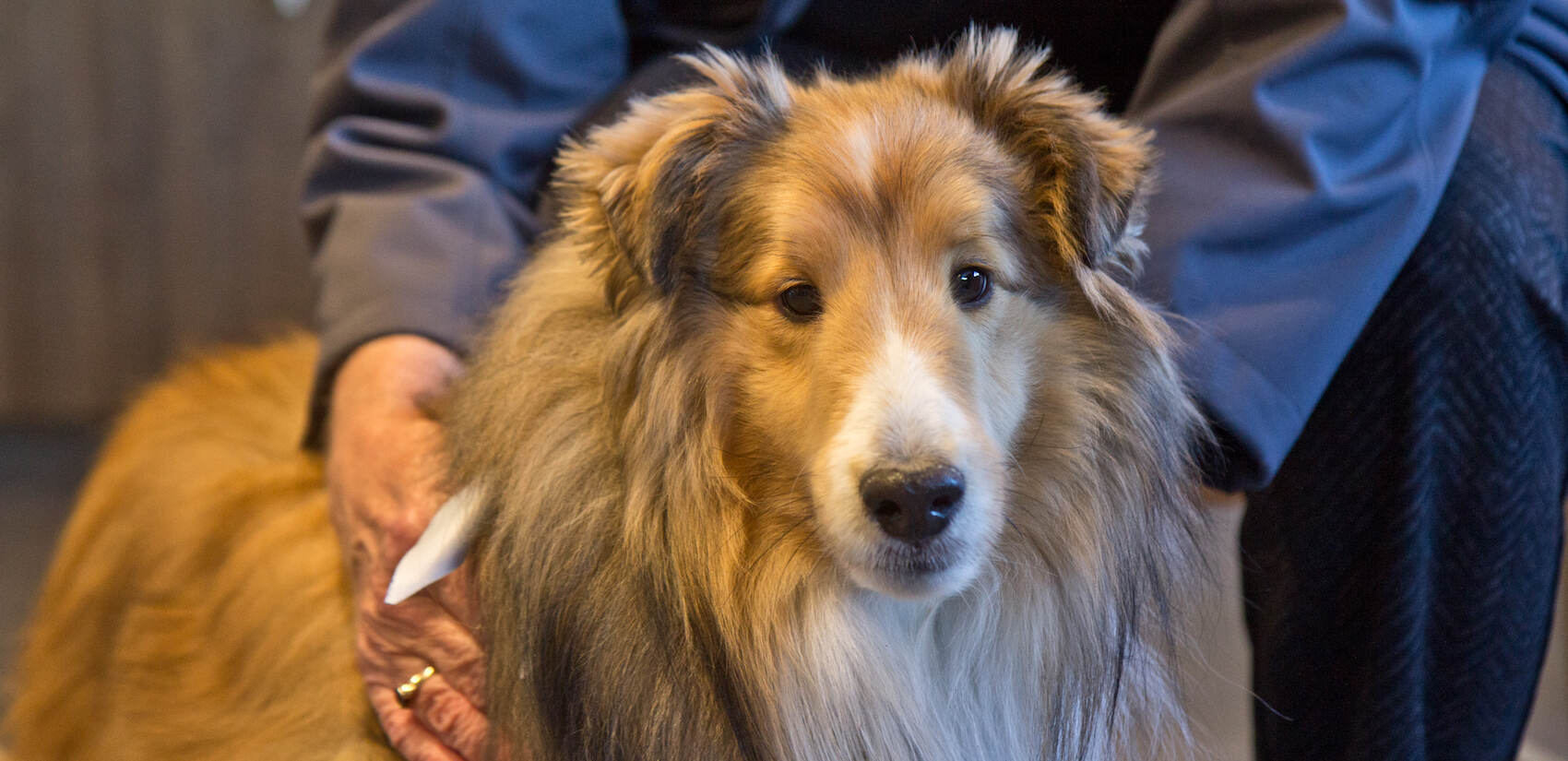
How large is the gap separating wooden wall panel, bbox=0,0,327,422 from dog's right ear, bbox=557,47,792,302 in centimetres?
257

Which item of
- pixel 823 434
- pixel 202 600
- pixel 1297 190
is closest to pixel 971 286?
pixel 823 434

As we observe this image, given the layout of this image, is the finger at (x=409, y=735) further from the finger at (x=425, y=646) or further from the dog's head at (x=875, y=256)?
the dog's head at (x=875, y=256)

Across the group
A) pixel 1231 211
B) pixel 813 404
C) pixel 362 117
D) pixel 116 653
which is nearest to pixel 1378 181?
pixel 1231 211

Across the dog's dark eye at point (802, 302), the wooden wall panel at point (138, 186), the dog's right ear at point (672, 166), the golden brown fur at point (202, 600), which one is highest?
the dog's right ear at point (672, 166)

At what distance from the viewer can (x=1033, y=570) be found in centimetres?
106

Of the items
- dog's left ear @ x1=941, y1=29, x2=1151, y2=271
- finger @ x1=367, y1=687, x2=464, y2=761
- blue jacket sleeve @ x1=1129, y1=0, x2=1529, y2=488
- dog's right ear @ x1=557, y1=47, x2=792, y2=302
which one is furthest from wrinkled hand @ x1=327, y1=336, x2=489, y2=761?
blue jacket sleeve @ x1=1129, y1=0, x2=1529, y2=488

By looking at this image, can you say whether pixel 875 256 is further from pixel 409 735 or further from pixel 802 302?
pixel 409 735

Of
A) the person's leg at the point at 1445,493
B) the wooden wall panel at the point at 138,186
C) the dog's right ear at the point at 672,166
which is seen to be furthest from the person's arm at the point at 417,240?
the wooden wall panel at the point at 138,186

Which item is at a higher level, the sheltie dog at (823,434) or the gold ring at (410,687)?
the sheltie dog at (823,434)

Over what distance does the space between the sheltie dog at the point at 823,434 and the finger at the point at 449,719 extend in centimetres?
6

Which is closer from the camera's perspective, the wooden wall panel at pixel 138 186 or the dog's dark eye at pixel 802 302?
the dog's dark eye at pixel 802 302

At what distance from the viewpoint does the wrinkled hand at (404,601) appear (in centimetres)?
111

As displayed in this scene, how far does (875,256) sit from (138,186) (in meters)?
3.06

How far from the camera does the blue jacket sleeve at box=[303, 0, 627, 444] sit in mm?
1292
